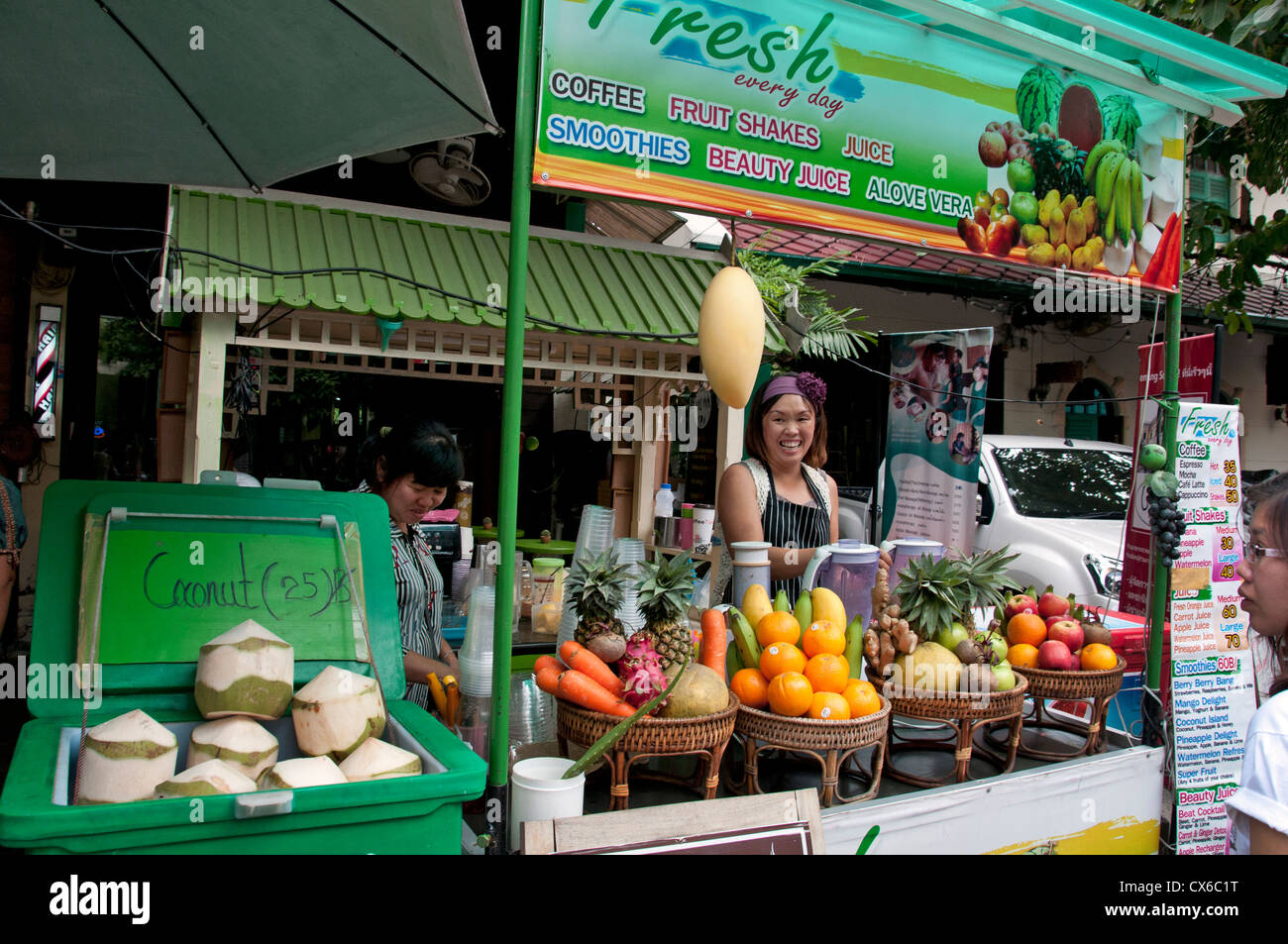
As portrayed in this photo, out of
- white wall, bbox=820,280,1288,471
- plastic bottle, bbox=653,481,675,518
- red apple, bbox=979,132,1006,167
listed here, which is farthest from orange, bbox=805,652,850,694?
white wall, bbox=820,280,1288,471

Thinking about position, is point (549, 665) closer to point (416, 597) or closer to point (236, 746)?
point (236, 746)

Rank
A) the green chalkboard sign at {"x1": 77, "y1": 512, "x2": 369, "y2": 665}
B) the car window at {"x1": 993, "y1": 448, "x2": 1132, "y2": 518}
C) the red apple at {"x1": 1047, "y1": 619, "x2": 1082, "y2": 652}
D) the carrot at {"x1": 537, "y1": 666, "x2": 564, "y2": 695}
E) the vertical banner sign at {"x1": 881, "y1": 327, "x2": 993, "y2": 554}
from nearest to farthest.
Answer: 1. the green chalkboard sign at {"x1": 77, "y1": 512, "x2": 369, "y2": 665}
2. the carrot at {"x1": 537, "y1": 666, "x2": 564, "y2": 695}
3. the red apple at {"x1": 1047, "y1": 619, "x2": 1082, "y2": 652}
4. the vertical banner sign at {"x1": 881, "y1": 327, "x2": 993, "y2": 554}
5. the car window at {"x1": 993, "y1": 448, "x2": 1132, "y2": 518}

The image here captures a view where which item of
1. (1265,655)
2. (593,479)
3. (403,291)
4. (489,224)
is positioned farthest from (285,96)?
(593,479)

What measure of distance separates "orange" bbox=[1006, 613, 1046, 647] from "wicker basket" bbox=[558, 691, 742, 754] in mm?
1375

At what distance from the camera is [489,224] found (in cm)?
551

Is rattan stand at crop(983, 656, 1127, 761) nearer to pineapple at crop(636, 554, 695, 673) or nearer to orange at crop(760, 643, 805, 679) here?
orange at crop(760, 643, 805, 679)

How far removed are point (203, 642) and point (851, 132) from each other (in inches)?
83.8

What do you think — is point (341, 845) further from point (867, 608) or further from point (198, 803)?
point (867, 608)

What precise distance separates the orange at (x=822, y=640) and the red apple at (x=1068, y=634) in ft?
3.13

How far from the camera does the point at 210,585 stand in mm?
1790

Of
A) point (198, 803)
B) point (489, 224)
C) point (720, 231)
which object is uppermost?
point (720, 231)

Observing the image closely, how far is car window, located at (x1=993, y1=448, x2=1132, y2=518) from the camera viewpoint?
6926 millimetres

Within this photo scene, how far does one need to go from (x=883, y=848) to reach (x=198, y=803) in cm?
162
